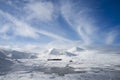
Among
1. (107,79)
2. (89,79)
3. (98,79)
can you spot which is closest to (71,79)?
(89,79)

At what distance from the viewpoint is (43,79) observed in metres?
28.8

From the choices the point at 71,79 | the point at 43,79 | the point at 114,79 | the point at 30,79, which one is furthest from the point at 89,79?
the point at 30,79

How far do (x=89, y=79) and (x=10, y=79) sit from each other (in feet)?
53.9

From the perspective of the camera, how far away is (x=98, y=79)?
2897 cm

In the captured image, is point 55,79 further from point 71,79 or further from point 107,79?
point 107,79

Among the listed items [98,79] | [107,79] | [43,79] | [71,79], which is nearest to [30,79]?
[43,79]

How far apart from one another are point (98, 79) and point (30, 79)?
14207mm

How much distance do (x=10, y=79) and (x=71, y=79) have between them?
1273 centimetres

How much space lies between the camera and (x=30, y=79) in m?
28.2

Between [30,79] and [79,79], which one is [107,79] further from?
[30,79]

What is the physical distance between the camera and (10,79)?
28.4 metres

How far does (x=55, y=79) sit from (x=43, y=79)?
2.54 meters

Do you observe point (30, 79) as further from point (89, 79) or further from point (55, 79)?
point (89, 79)

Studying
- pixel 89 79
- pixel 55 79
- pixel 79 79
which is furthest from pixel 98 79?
pixel 55 79
